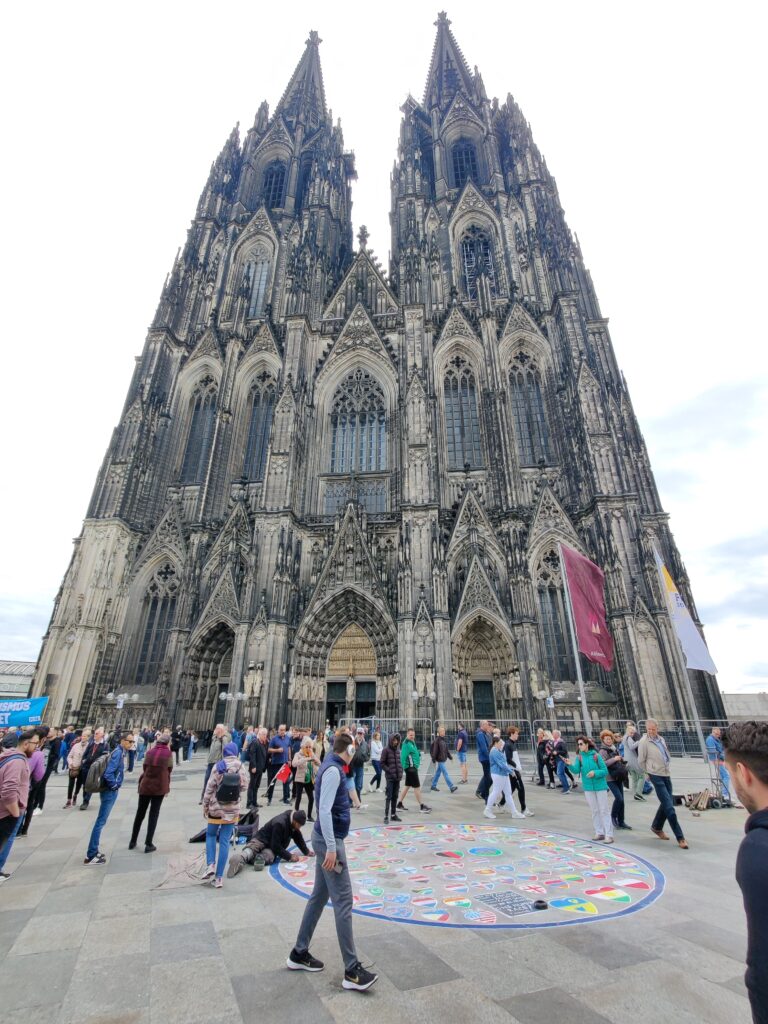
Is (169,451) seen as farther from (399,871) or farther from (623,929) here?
(623,929)

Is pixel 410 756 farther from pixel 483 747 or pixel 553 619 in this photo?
pixel 553 619

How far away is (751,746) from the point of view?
1.83 m

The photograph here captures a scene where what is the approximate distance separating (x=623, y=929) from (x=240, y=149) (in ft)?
169

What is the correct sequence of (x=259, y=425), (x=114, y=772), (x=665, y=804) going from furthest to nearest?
(x=259, y=425) < (x=665, y=804) < (x=114, y=772)

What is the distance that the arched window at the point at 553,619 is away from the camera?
20562 millimetres

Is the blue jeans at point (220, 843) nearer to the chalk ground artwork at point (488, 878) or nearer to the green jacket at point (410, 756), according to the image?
the chalk ground artwork at point (488, 878)

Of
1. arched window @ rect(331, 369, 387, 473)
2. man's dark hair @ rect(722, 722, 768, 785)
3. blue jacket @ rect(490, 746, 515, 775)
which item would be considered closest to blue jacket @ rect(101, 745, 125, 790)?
blue jacket @ rect(490, 746, 515, 775)

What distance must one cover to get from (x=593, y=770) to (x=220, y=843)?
16.4 ft

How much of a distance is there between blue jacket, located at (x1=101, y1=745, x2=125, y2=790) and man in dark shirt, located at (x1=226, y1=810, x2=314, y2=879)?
1.75 metres

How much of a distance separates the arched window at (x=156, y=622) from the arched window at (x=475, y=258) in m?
24.1

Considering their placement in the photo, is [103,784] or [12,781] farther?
[103,784]

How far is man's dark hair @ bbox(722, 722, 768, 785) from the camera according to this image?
180 cm

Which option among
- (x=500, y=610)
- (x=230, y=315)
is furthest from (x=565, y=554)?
(x=230, y=315)

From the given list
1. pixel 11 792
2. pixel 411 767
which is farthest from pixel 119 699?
pixel 11 792
